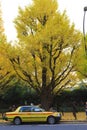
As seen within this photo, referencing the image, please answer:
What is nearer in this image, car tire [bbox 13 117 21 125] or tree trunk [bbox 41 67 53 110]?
car tire [bbox 13 117 21 125]

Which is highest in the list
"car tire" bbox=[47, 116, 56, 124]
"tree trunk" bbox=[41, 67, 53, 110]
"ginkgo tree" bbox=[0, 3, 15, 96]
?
"ginkgo tree" bbox=[0, 3, 15, 96]

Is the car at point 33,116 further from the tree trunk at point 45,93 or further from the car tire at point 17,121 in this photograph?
the tree trunk at point 45,93

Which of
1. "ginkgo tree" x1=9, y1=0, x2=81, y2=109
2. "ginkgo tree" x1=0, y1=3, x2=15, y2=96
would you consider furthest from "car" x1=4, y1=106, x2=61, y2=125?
"ginkgo tree" x1=0, y1=3, x2=15, y2=96

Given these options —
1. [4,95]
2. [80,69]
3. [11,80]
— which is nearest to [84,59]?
[80,69]

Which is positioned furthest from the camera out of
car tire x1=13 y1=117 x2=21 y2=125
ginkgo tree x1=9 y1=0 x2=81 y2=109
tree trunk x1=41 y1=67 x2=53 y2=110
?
tree trunk x1=41 y1=67 x2=53 y2=110

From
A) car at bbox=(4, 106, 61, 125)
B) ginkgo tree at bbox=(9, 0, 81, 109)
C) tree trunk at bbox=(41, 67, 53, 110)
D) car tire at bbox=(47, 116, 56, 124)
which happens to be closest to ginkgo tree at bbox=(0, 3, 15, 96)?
ginkgo tree at bbox=(9, 0, 81, 109)

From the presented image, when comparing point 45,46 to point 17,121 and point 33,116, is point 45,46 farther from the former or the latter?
point 17,121

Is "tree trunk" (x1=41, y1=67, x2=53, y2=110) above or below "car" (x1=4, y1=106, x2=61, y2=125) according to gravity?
above

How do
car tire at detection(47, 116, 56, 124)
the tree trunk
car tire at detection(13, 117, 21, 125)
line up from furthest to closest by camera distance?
1. the tree trunk
2. car tire at detection(13, 117, 21, 125)
3. car tire at detection(47, 116, 56, 124)

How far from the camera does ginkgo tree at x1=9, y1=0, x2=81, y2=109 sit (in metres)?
42.6

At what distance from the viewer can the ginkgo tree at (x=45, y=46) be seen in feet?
140

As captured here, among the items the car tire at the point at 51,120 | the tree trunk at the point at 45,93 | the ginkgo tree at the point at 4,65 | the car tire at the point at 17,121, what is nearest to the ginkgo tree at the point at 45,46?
the tree trunk at the point at 45,93

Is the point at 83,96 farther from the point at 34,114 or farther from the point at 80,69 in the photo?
the point at 34,114

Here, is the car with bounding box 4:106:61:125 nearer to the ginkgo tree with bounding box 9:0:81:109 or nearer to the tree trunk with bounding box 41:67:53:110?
the ginkgo tree with bounding box 9:0:81:109
